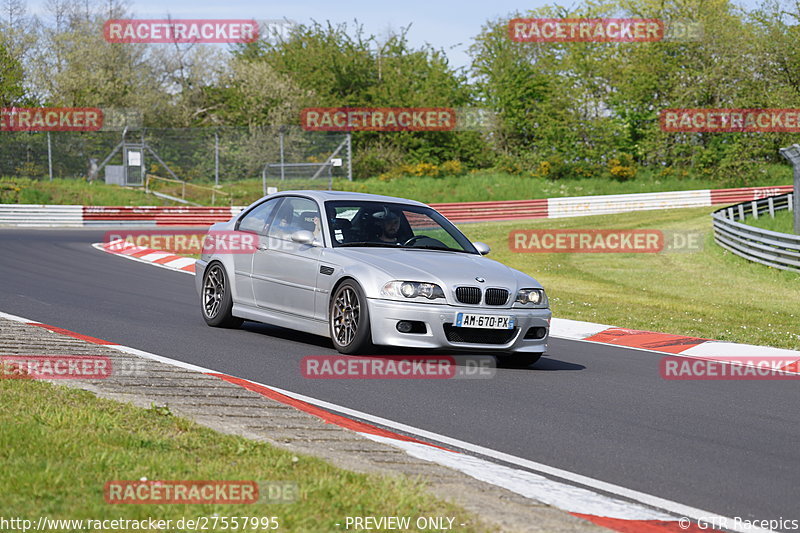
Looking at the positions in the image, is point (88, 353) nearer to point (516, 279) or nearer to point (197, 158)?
point (516, 279)

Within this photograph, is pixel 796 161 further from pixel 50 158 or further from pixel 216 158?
pixel 50 158

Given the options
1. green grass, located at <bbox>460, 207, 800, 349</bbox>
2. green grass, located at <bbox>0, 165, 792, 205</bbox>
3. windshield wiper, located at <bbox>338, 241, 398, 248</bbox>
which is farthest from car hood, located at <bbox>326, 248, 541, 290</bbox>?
green grass, located at <bbox>0, 165, 792, 205</bbox>

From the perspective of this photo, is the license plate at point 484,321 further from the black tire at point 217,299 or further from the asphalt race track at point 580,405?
the black tire at point 217,299

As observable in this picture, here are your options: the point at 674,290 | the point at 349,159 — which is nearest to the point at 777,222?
the point at 674,290

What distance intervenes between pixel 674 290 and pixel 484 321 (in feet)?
45.2

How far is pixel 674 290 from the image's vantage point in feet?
72.2

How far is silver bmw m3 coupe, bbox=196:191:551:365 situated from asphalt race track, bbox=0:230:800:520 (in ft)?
1.21

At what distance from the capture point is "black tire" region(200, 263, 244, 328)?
443 inches

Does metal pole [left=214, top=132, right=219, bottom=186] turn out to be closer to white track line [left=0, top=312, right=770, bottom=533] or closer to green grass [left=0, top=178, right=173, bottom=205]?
green grass [left=0, top=178, right=173, bottom=205]

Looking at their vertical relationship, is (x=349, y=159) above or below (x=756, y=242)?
above

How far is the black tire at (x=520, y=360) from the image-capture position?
9.73m

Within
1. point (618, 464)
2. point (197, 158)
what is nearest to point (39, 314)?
point (618, 464)

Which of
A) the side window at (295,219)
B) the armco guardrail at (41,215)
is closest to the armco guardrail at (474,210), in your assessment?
the armco guardrail at (41,215)

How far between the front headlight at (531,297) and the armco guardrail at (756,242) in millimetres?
16030
